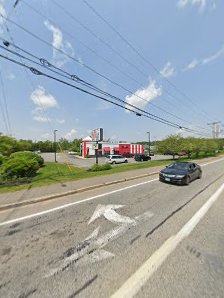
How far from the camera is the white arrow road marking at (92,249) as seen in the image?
355 centimetres

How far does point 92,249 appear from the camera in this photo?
4023 mm

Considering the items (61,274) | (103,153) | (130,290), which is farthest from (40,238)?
(103,153)

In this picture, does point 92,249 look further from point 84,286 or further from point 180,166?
point 180,166

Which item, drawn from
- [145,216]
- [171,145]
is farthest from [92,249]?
[171,145]

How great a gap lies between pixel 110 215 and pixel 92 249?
2.11 metres

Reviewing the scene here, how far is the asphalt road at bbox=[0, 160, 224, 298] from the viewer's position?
2.92 m

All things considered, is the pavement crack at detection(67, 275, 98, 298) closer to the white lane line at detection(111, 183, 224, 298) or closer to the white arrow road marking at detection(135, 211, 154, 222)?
the white lane line at detection(111, 183, 224, 298)

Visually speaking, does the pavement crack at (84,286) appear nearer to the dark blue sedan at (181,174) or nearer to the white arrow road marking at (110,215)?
the white arrow road marking at (110,215)

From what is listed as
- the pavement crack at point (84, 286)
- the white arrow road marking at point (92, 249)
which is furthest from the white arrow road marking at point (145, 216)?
the pavement crack at point (84, 286)

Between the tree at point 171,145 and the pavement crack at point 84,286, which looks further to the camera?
the tree at point 171,145

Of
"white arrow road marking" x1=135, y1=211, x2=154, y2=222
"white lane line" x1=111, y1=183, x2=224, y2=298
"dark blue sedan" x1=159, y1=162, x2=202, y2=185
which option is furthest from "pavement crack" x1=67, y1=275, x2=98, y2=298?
"dark blue sedan" x1=159, y1=162, x2=202, y2=185

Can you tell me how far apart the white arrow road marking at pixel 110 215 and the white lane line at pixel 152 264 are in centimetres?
139

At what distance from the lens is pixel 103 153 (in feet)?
194

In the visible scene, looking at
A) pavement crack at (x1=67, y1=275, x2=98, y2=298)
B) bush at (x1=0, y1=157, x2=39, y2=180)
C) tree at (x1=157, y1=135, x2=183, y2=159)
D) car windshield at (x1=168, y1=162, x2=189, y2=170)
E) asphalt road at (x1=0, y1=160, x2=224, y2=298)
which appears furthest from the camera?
tree at (x1=157, y1=135, x2=183, y2=159)
